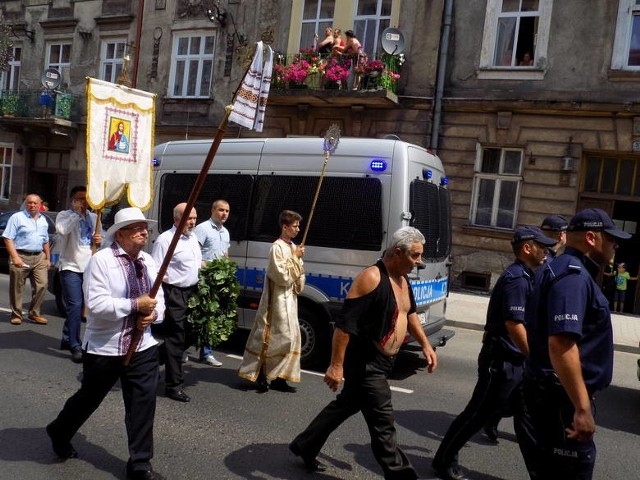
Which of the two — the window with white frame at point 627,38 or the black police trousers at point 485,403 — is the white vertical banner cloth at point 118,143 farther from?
the window with white frame at point 627,38

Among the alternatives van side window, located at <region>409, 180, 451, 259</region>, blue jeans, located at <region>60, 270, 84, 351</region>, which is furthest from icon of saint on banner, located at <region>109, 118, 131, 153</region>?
van side window, located at <region>409, 180, 451, 259</region>

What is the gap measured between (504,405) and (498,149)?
38.5 feet

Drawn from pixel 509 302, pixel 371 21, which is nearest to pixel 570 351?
pixel 509 302

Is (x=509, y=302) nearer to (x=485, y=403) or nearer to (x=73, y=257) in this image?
(x=485, y=403)

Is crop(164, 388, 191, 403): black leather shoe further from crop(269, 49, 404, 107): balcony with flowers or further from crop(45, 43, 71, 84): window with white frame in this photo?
crop(45, 43, 71, 84): window with white frame

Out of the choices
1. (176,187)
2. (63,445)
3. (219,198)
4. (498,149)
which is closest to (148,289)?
(63,445)

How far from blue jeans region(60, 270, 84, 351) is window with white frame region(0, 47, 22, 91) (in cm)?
1940

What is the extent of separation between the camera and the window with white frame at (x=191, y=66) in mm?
19141

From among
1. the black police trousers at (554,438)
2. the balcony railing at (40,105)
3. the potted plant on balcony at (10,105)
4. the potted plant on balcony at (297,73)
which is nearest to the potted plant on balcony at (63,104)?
the balcony railing at (40,105)

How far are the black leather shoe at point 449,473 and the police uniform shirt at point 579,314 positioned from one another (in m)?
1.48

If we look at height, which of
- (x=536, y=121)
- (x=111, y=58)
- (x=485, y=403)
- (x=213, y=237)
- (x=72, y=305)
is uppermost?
(x=111, y=58)

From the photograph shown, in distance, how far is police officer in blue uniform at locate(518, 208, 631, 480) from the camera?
2.77 meters

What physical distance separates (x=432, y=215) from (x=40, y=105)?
1806cm

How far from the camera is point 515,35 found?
1485cm
